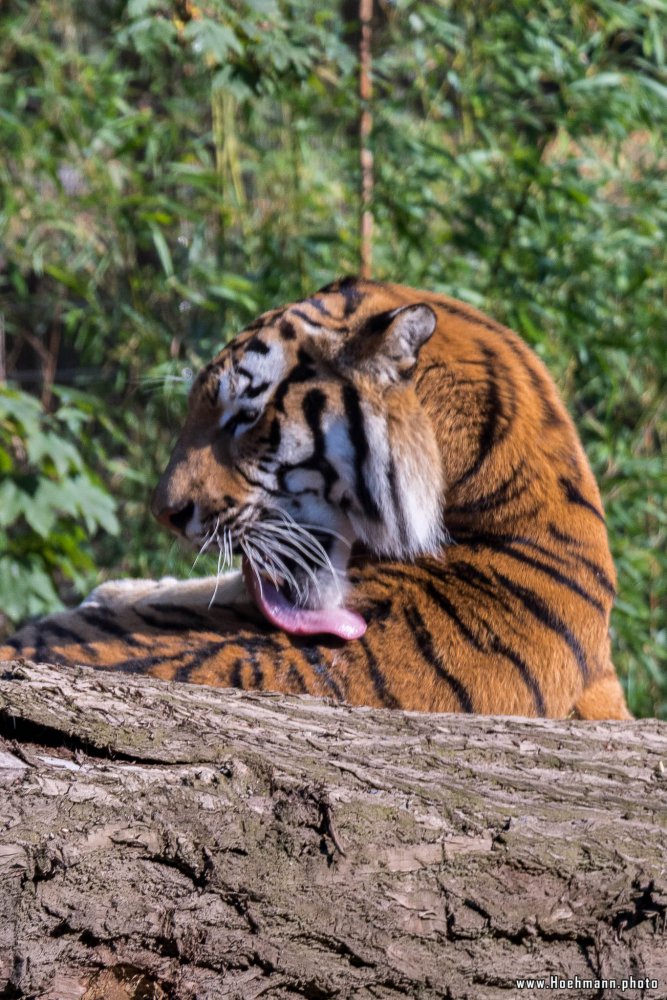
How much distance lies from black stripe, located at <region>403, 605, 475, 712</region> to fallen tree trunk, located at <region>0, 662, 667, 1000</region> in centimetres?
27

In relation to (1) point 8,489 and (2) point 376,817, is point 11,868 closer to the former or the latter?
(2) point 376,817

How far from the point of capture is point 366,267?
350 cm

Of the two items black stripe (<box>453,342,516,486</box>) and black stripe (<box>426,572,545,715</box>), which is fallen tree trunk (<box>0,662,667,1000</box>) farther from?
black stripe (<box>453,342,516,486</box>)

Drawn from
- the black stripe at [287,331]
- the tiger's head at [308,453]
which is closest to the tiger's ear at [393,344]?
the tiger's head at [308,453]

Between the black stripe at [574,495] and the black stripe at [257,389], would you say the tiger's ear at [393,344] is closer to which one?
the black stripe at [257,389]

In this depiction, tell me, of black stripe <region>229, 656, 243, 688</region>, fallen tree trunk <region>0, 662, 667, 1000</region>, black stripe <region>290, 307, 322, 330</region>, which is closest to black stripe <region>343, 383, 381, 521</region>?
black stripe <region>290, 307, 322, 330</region>

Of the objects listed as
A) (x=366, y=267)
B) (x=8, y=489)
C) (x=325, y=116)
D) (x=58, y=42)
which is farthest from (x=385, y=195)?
(x=58, y=42)

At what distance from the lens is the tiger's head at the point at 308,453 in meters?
1.83

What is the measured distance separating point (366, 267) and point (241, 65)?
793mm

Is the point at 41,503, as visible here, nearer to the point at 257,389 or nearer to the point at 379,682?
the point at 257,389

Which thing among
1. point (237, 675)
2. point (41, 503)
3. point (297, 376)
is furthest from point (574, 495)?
point (41, 503)

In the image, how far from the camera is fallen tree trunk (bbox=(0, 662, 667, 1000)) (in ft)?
3.73

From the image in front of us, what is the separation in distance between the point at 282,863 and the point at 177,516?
82 centimetres

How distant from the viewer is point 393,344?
183cm
